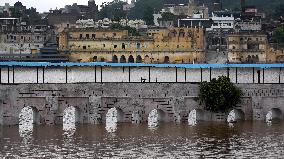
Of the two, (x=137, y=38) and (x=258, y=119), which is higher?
(x=137, y=38)

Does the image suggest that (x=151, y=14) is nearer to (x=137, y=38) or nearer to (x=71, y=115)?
(x=137, y=38)

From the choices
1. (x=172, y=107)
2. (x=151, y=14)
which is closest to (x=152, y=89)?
(x=172, y=107)

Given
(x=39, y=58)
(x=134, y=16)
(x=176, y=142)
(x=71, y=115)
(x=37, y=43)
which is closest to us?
(x=176, y=142)

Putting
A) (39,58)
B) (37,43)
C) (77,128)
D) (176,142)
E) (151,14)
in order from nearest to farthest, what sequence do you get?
(176,142), (77,128), (39,58), (37,43), (151,14)

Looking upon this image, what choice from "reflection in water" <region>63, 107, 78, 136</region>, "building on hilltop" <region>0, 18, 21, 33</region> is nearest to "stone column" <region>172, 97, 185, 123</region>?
"reflection in water" <region>63, 107, 78, 136</region>

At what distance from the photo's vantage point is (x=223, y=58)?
3676 inches

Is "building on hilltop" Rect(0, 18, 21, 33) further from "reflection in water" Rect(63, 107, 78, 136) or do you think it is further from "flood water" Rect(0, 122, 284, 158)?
"flood water" Rect(0, 122, 284, 158)

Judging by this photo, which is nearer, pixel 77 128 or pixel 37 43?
pixel 77 128

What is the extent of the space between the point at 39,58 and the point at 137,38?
11732mm

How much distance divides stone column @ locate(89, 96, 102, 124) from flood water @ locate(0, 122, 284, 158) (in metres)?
0.76

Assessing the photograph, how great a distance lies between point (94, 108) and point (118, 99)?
1.69 m

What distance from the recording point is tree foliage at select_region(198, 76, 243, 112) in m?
48.6

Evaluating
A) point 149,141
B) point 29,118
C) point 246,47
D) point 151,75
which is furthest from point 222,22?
point 149,141

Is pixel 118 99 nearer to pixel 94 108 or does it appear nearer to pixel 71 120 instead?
pixel 94 108
